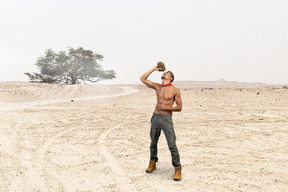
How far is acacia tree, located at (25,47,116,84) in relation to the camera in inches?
1932

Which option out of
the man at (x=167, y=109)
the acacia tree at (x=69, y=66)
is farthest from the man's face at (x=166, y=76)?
the acacia tree at (x=69, y=66)

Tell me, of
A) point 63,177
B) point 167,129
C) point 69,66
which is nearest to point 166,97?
point 167,129

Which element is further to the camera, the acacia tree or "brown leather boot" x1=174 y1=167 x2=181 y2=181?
the acacia tree

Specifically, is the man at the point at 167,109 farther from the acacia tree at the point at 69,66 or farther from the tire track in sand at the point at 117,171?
the acacia tree at the point at 69,66

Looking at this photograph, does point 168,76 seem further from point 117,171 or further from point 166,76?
point 117,171

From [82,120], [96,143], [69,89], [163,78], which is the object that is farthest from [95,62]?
[163,78]

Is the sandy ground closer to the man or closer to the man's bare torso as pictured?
the man

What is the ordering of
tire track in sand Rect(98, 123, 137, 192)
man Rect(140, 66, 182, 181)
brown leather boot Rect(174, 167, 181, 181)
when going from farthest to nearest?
brown leather boot Rect(174, 167, 181, 181), man Rect(140, 66, 182, 181), tire track in sand Rect(98, 123, 137, 192)

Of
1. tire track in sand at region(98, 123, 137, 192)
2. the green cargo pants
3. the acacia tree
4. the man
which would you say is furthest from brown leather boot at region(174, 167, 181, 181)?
the acacia tree

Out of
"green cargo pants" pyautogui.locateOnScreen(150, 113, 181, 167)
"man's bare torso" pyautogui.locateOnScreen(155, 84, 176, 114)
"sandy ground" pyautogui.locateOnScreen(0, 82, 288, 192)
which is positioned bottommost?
"sandy ground" pyautogui.locateOnScreen(0, 82, 288, 192)

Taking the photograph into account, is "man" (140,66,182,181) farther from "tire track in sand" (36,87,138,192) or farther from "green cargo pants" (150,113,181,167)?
"tire track in sand" (36,87,138,192)

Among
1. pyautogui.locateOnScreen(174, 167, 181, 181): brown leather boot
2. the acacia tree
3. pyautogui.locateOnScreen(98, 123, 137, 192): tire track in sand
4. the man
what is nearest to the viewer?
pyautogui.locateOnScreen(98, 123, 137, 192): tire track in sand

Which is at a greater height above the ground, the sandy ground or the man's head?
the man's head

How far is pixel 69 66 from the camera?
49.2 meters
